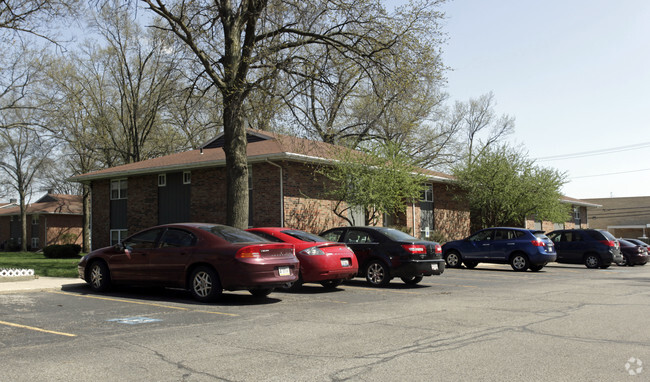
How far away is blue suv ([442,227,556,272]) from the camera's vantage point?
789 inches

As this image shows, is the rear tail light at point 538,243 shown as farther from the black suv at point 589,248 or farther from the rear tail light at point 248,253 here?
the rear tail light at point 248,253

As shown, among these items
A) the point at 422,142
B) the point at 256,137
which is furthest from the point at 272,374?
the point at 422,142

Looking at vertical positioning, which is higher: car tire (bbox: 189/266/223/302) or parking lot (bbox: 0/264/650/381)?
car tire (bbox: 189/266/223/302)

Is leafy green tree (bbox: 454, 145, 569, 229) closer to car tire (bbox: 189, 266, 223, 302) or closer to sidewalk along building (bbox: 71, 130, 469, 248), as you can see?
sidewalk along building (bbox: 71, 130, 469, 248)

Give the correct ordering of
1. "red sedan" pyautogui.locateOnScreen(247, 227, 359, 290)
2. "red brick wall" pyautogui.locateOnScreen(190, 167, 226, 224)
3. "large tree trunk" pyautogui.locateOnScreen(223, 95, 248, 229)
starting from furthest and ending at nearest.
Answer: "red brick wall" pyautogui.locateOnScreen(190, 167, 226, 224)
"large tree trunk" pyautogui.locateOnScreen(223, 95, 248, 229)
"red sedan" pyautogui.locateOnScreen(247, 227, 359, 290)

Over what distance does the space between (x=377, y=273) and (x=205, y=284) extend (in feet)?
16.7

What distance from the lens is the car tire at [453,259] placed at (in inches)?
861

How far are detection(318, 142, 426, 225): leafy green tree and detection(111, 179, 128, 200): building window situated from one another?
495 inches

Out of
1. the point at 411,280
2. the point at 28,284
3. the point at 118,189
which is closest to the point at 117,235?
the point at 118,189

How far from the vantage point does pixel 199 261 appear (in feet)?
34.1

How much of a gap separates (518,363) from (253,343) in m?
Answer: 3.06

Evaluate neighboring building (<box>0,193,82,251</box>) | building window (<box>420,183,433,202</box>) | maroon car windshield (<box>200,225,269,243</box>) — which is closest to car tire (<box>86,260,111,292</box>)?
maroon car windshield (<box>200,225,269,243</box>)

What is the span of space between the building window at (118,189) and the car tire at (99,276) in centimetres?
1992

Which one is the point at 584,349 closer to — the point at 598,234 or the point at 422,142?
the point at 598,234
